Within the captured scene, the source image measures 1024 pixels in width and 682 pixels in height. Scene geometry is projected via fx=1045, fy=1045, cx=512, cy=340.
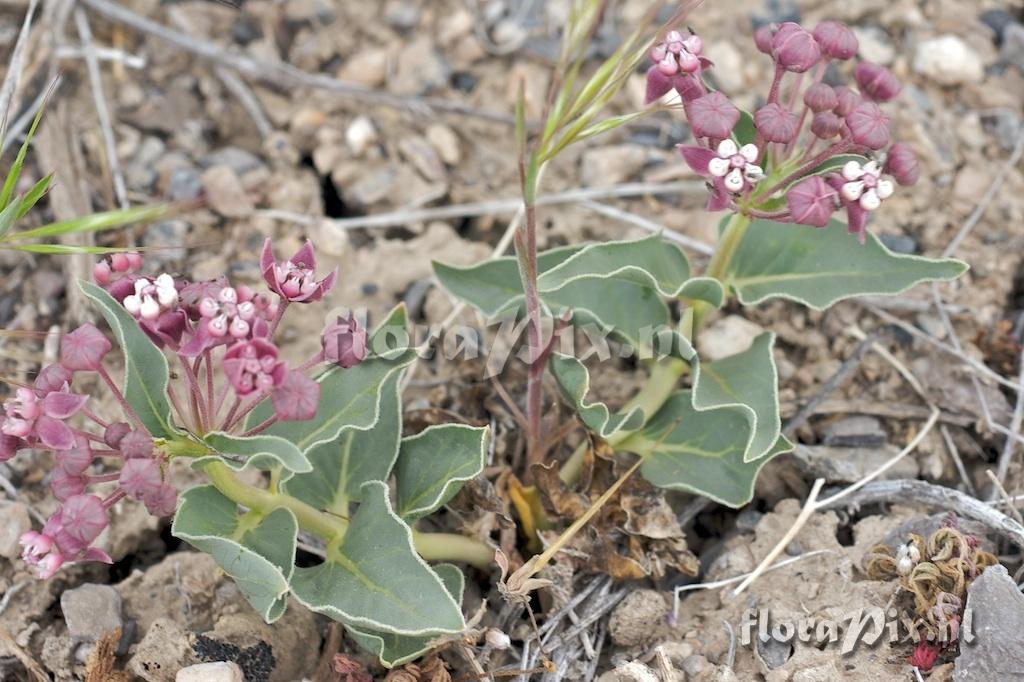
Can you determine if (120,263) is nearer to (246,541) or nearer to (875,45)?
(246,541)

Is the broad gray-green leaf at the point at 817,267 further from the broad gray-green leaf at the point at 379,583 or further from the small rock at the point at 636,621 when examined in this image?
the broad gray-green leaf at the point at 379,583

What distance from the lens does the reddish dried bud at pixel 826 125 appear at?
12.0ft

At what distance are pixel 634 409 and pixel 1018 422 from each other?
1.73 meters

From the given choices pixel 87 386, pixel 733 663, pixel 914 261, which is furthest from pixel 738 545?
pixel 87 386

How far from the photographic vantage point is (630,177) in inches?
A: 218

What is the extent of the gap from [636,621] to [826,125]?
1.93 meters

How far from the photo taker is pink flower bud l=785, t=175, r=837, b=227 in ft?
11.0

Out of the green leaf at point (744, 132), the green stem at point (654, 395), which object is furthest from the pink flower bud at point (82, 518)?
the green leaf at point (744, 132)

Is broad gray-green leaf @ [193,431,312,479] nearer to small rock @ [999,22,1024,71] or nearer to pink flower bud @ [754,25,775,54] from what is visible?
pink flower bud @ [754,25,775,54]

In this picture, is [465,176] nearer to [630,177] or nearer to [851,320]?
[630,177]

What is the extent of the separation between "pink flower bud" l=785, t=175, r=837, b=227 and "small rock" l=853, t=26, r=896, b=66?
266 cm

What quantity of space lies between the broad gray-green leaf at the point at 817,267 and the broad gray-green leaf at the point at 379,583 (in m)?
1.65

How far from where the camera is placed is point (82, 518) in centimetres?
310

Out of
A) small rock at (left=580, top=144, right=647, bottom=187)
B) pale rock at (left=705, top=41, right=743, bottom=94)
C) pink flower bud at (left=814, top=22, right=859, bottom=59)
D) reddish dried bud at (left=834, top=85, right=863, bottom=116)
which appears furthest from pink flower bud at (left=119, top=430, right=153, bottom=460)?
pale rock at (left=705, top=41, right=743, bottom=94)
